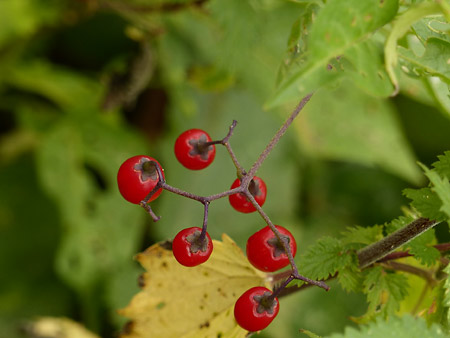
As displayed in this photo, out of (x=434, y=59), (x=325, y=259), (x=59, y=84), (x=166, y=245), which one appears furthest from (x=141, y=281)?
(x=59, y=84)

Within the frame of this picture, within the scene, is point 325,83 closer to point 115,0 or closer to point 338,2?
point 338,2

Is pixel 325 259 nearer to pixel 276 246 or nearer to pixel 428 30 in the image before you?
pixel 276 246

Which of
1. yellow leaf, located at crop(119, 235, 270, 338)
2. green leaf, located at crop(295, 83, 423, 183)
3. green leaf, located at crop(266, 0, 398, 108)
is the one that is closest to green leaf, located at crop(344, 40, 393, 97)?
green leaf, located at crop(266, 0, 398, 108)

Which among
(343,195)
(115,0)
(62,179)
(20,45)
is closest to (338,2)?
(115,0)

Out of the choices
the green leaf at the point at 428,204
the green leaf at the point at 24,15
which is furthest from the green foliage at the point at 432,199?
the green leaf at the point at 24,15

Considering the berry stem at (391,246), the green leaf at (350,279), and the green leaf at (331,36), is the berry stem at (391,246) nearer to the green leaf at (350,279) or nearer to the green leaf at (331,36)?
the green leaf at (350,279)

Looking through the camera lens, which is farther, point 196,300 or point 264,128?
point 264,128

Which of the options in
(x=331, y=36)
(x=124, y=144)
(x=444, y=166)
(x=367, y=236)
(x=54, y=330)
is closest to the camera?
(x=331, y=36)
